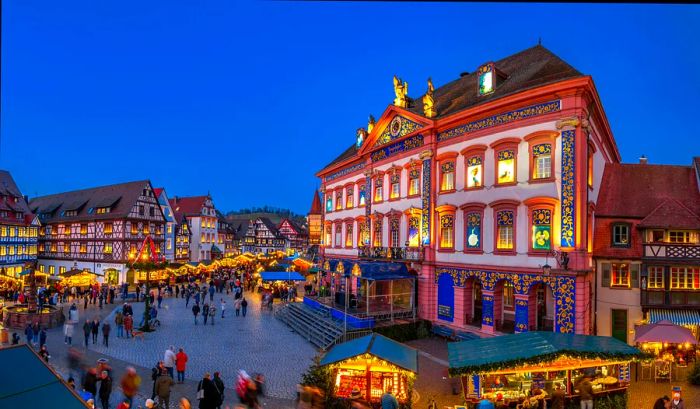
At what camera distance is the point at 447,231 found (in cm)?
2755

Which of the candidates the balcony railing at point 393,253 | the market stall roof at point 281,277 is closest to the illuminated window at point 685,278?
the balcony railing at point 393,253

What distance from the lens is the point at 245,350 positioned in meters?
23.7

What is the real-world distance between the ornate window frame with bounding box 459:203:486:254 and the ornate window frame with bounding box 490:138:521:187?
5.58ft

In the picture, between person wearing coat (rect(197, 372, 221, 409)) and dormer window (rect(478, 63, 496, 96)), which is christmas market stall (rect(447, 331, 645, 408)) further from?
dormer window (rect(478, 63, 496, 96))

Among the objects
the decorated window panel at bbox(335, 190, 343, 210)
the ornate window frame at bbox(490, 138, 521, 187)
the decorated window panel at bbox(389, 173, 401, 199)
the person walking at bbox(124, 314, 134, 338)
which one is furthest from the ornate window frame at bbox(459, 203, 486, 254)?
the person walking at bbox(124, 314, 134, 338)

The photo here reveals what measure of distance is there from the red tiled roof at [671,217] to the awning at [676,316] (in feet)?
12.9

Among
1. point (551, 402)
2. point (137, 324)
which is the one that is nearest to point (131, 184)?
point (137, 324)

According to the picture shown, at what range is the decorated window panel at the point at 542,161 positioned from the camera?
22.5 m

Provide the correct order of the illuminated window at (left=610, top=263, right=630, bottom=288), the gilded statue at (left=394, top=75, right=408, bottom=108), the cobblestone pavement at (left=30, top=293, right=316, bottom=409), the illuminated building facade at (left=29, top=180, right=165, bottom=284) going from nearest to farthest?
the cobblestone pavement at (left=30, top=293, right=316, bottom=409) < the illuminated window at (left=610, top=263, right=630, bottom=288) < the gilded statue at (left=394, top=75, right=408, bottom=108) < the illuminated building facade at (left=29, top=180, right=165, bottom=284)

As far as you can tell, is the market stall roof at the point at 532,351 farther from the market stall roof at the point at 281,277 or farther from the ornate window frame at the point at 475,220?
the market stall roof at the point at 281,277

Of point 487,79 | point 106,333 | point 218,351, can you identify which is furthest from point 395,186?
point 106,333

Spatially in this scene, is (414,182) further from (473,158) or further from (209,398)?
(209,398)

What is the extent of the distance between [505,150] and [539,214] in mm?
3743

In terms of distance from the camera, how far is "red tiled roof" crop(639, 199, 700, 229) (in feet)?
73.4
